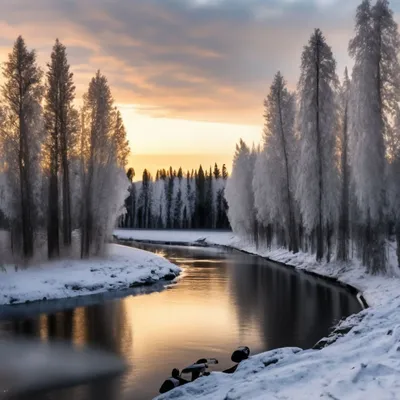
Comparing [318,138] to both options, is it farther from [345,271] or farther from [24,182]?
[24,182]

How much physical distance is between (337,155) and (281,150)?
35.0 ft

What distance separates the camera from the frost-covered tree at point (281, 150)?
147 ft

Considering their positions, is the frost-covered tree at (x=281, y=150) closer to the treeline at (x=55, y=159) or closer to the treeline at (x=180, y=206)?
the treeline at (x=55, y=159)

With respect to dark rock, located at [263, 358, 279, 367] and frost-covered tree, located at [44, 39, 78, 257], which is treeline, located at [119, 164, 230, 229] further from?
dark rock, located at [263, 358, 279, 367]

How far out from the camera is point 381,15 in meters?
26.9

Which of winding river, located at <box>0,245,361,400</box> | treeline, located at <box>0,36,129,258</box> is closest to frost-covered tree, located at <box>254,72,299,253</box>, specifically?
treeline, located at <box>0,36,129,258</box>

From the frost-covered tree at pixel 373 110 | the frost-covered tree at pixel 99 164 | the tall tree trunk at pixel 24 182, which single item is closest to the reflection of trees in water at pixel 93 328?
the tall tree trunk at pixel 24 182

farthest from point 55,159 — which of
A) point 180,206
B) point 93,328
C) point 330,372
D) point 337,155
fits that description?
point 180,206

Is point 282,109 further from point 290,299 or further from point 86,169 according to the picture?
point 290,299

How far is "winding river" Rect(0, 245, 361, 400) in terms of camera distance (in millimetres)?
13125

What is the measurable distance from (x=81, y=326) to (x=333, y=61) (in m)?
26.5

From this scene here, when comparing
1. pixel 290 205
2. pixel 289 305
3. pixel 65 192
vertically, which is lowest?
pixel 289 305

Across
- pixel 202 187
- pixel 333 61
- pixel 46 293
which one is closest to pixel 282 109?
pixel 333 61

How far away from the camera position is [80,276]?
88.0 feet
